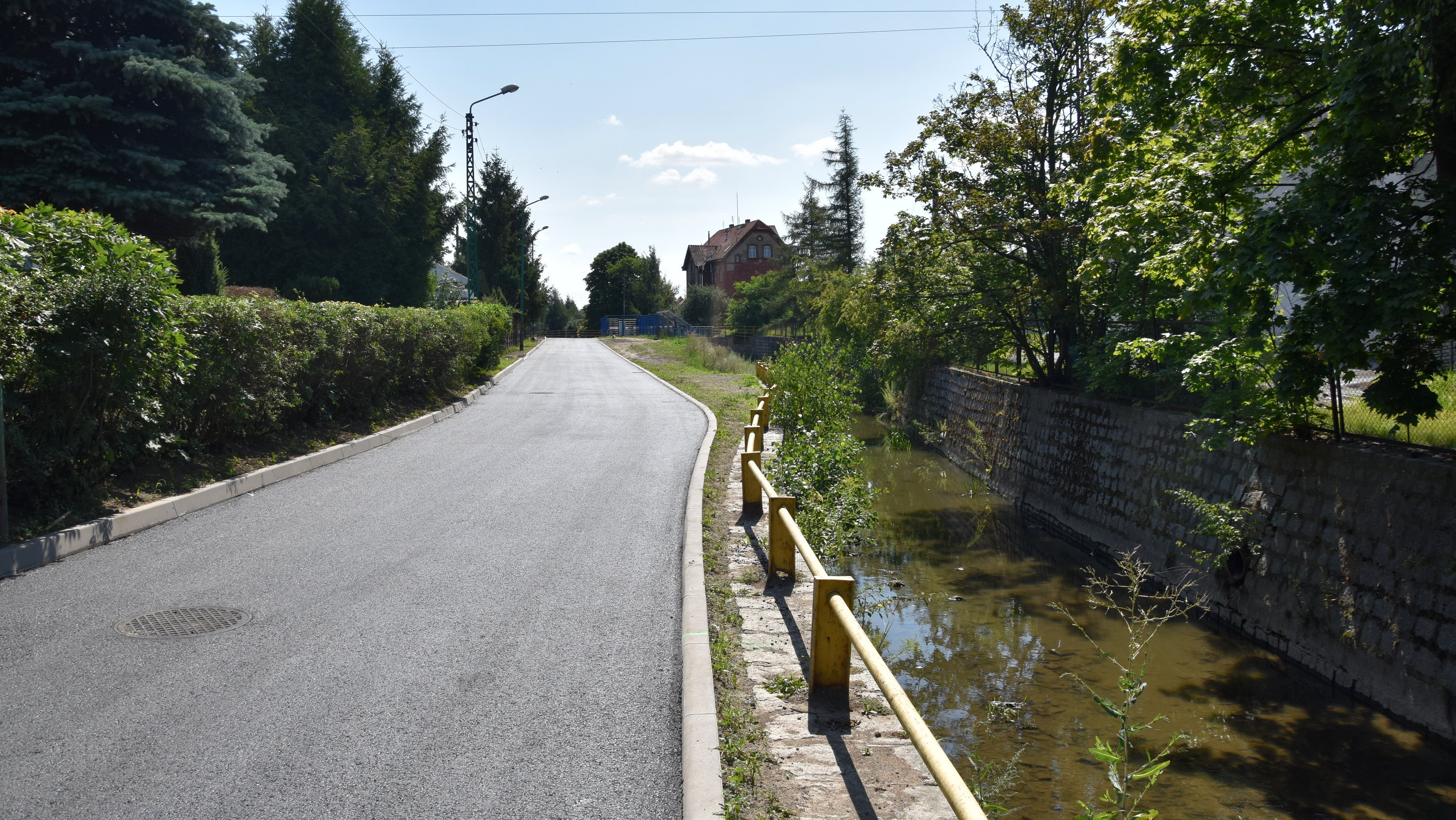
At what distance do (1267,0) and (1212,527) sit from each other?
5.26m

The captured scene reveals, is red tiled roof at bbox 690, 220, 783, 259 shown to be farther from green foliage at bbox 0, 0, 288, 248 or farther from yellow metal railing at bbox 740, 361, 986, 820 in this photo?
yellow metal railing at bbox 740, 361, 986, 820

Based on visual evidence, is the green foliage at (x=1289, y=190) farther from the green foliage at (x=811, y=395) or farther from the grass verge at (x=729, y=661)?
the green foliage at (x=811, y=395)

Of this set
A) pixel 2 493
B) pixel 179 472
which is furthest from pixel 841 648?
pixel 179 472

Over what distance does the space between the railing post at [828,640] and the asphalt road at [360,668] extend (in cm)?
79

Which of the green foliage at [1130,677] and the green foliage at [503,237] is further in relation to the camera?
the green foliage at [503,237]

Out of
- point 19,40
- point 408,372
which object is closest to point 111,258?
point 408,372

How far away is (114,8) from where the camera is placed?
22.0 metres

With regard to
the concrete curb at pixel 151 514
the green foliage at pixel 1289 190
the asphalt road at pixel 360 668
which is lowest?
the asphalt road at pixel 360 668

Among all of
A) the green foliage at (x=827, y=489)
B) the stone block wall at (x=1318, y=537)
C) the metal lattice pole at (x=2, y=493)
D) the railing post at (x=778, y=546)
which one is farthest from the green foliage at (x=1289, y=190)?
the metal lattice pole at (x=2, y=493)

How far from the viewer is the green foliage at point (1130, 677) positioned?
3.56 m

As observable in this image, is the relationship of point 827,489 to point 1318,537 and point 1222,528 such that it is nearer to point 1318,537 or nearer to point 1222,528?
point 1222,528

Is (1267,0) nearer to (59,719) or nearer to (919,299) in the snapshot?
(919,299)

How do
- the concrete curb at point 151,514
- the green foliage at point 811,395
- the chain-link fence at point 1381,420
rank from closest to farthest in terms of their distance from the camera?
1. the concrete curb at point 151,514
2. the chain-link fence at point 1381,420
3. the green foliage at point 811,395

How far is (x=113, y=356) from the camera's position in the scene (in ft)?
27.1
